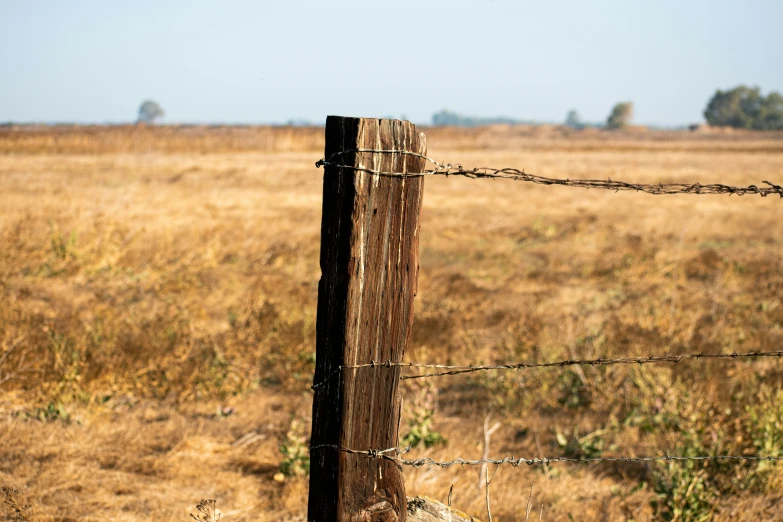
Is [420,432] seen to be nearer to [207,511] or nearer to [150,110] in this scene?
[207,511]

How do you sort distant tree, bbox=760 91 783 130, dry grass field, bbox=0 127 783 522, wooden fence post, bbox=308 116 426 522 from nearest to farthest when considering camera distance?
wooden fence post, bbox=308 116 426 522 < dry grass field, bbox=0 127 783 522 < distant tree, bbox=760 91 783 130

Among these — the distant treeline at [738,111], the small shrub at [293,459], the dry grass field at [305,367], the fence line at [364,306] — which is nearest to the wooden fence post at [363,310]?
the fence line at [364,306]

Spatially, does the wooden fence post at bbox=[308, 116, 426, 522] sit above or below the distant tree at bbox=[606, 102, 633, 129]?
below

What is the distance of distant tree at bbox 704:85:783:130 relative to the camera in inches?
4833

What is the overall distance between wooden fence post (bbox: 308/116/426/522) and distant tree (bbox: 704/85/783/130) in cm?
13551

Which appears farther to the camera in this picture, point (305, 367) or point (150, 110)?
point (150, 110)

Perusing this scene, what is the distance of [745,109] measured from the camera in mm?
128625

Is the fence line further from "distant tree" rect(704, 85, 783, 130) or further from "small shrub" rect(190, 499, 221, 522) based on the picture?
"distant tree" rect(704, 85, 783, 130)

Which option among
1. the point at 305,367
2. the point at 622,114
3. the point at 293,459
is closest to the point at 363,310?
the point at 293,459

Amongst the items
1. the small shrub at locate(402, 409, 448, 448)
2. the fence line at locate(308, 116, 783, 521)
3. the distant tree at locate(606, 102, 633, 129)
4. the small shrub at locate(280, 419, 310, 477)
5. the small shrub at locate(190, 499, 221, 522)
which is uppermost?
the distant tree at locate(606, 102, 633, 129)

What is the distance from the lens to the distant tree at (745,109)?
122750 millimetres

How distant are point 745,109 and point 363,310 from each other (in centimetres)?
14320

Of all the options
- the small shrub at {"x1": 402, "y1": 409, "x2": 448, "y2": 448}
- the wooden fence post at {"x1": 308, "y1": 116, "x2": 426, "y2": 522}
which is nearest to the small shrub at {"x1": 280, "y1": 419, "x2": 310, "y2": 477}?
the small shrub at {"x1": 402, "y1": 409, "x2": 448, "y2": 448}

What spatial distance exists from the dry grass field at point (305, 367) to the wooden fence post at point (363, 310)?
4.82 feet
